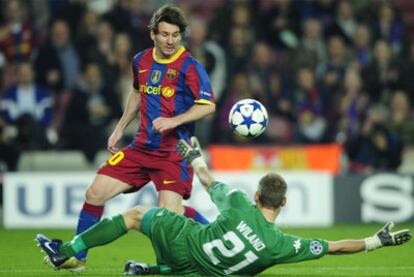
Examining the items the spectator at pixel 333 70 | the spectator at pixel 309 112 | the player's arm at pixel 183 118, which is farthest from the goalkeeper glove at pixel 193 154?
the spectator at pixel 333 70

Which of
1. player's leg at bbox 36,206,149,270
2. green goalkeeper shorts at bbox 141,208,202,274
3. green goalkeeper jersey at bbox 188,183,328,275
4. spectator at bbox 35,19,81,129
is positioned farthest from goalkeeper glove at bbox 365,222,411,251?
spectator at bbox 35,19,81,129

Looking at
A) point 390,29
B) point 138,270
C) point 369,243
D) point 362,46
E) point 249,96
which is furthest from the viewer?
point 390,29

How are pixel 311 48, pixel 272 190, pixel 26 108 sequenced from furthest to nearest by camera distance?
pixel 311 48, pixel 26 108, pixel 272 190

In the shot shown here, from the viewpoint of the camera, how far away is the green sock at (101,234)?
7695mm

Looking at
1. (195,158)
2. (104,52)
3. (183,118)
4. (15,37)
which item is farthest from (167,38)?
(15,37)

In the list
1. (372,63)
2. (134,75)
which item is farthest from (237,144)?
(134,75)

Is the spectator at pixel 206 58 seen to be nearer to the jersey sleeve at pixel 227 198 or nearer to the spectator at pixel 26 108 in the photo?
the spectator at pixel 26 108

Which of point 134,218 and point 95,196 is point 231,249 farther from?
point 95,196

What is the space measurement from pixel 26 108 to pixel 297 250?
810cm

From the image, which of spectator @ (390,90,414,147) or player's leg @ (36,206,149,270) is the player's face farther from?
spectator @ (390,90,414,147)

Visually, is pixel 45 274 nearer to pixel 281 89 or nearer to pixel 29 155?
pixel 29 155

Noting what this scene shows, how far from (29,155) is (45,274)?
6555 mm

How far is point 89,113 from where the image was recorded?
15.2 meters

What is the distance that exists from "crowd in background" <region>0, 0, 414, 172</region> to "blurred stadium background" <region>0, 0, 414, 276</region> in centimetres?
2
